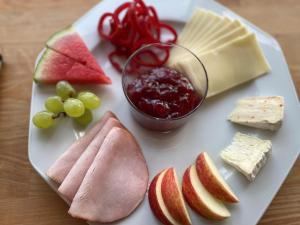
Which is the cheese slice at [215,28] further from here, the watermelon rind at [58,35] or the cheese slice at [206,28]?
the watermelon rind at [58,35]

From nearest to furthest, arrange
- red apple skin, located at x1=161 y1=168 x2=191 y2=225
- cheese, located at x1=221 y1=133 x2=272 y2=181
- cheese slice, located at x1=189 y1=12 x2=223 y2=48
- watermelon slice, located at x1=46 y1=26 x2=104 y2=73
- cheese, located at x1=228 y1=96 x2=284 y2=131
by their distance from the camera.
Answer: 1. red apple skin, located at x1=161 y1=168 x2=191 y2=225
2. cheese, located at x1=221 y1=133 x2=272 y2=181
3. cheese, located at x1=228 y1=96 x2=284 y2=131
4. watermelon slice, located at x1=46 y1=26 x2=104 y2=73
5. cheese slice, located at x1=189 y1=12 x2=223 y2=48

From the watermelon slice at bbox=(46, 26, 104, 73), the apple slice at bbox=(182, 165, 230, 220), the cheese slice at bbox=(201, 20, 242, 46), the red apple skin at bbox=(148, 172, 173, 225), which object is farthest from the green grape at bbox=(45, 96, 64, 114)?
the cheese slice at bbox=(201, 20, 242, 46)

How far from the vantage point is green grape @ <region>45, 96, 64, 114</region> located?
1730mm

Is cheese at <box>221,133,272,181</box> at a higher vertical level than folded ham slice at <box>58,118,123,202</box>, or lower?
higher

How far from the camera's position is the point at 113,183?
1.61 metres

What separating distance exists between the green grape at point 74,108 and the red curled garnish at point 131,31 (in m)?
0.35

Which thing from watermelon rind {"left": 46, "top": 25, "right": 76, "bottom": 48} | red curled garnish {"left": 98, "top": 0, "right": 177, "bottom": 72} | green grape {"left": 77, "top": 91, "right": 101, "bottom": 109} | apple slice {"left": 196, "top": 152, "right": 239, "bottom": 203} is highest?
red curled garnish {"left": 98, "top": 0, "right": 177, "bottom": 72}

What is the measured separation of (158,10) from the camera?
2.06m

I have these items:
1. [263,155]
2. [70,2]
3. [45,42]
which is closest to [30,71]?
[45,42]

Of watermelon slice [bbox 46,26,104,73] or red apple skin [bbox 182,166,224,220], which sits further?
watermelon slice [bbox 46,26,104,73]

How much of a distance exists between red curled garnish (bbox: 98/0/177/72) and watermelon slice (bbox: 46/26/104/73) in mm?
117

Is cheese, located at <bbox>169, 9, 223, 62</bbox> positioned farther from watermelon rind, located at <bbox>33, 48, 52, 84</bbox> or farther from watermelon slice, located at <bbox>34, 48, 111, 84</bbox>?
watermelon rind, located at <bbox>33, 48, 52, 84</bbox>

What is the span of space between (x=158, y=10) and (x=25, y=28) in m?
0.72

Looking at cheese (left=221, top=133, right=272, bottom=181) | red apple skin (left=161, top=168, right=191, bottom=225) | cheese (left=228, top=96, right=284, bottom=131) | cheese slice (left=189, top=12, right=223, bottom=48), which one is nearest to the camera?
red apple skin (left=161, top=168, right=191, bottom=225)
